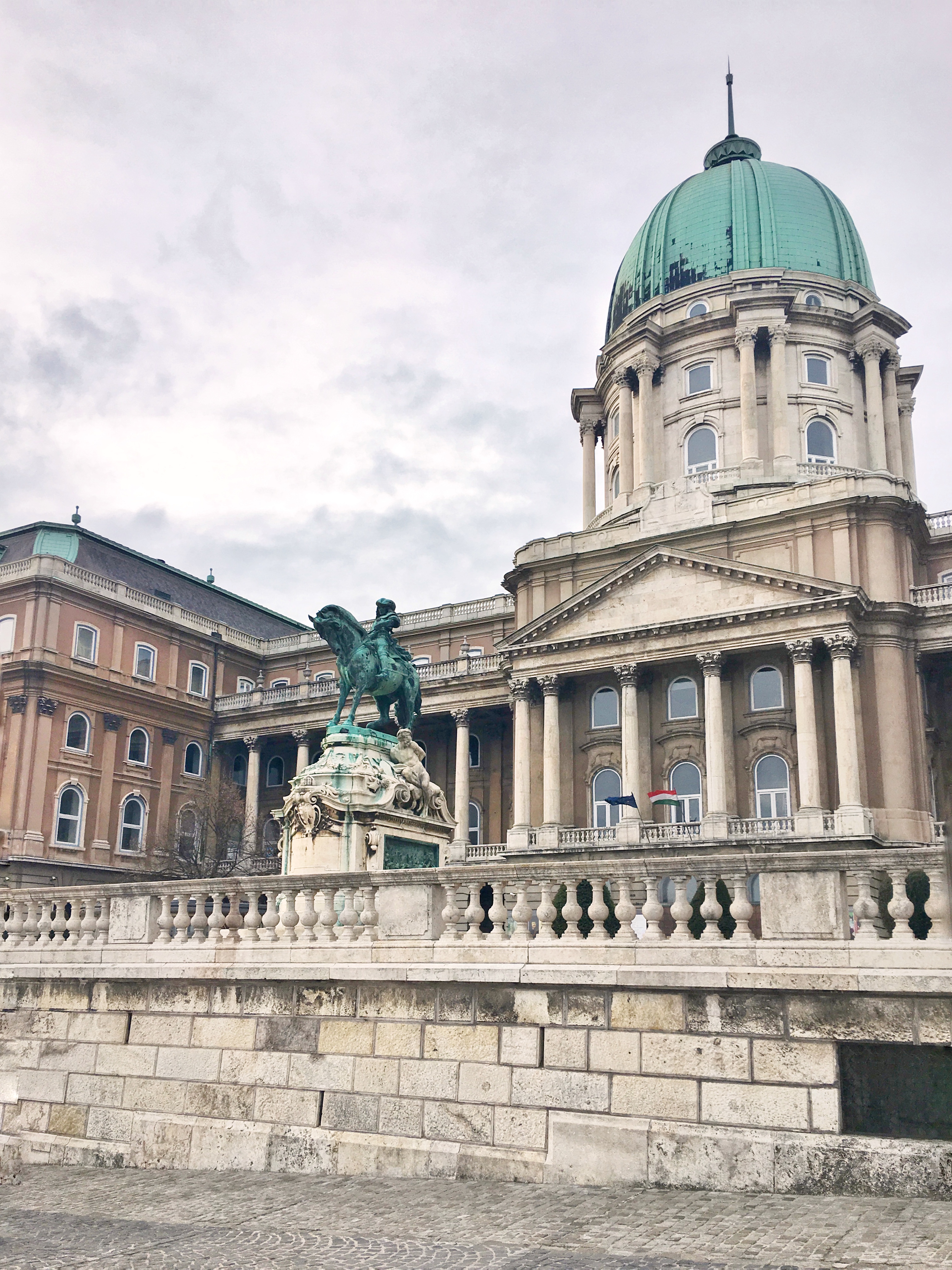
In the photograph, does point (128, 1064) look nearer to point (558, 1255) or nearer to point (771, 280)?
point (558, 1255)

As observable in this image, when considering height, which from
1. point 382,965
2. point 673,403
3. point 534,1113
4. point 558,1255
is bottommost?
point 558,1255

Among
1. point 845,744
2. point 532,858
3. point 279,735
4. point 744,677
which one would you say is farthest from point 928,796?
point 279,735

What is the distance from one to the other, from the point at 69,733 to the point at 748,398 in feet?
127

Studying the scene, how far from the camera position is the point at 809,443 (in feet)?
204

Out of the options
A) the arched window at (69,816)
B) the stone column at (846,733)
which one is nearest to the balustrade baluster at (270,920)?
the stone column at (846,733)

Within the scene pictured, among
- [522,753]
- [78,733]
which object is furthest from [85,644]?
[522,753]

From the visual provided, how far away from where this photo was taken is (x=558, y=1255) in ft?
26.8

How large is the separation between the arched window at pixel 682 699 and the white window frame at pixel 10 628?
31.9 meters

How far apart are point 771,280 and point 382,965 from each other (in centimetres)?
5965

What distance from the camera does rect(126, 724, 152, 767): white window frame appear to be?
60.9 meters

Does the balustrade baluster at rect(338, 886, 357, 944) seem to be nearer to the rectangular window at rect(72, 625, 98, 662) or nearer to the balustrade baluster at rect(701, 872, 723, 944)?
the balustrade baluster at rect(701, 872, 723, 944)

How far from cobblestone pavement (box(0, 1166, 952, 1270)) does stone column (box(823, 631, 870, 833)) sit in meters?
34.6

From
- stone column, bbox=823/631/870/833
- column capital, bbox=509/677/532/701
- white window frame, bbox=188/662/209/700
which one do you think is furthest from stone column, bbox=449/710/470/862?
stone column, bbox=823/631/870/833

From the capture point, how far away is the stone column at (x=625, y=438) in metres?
64.6
